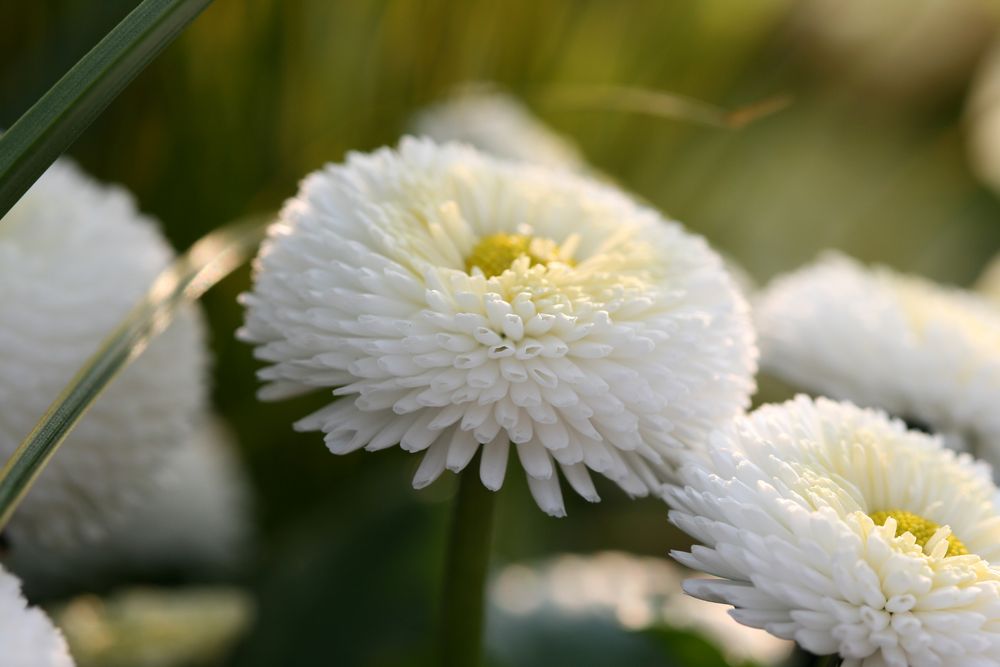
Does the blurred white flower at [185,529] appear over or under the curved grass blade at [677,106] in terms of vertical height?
under

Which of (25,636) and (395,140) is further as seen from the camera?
(395,140)

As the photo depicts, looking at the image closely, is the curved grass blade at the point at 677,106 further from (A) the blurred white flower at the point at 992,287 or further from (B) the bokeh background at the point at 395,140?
(A) the blurred white flower at the point at 992,287

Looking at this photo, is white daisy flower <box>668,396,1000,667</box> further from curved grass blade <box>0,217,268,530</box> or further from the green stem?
curved grass blade <box>0,217,268,530</box>

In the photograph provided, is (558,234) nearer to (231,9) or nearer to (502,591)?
(502,591)

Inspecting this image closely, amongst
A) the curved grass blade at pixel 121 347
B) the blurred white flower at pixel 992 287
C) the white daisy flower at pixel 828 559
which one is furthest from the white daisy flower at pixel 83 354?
the blurred white flower at pixel 992 287

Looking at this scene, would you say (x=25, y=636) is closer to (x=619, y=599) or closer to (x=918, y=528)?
(x=918, y=528)

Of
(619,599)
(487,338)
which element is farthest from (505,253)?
(619,599)

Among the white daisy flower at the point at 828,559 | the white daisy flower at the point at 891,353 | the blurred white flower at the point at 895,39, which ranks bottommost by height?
the white daisy flower at the point at 828,559
